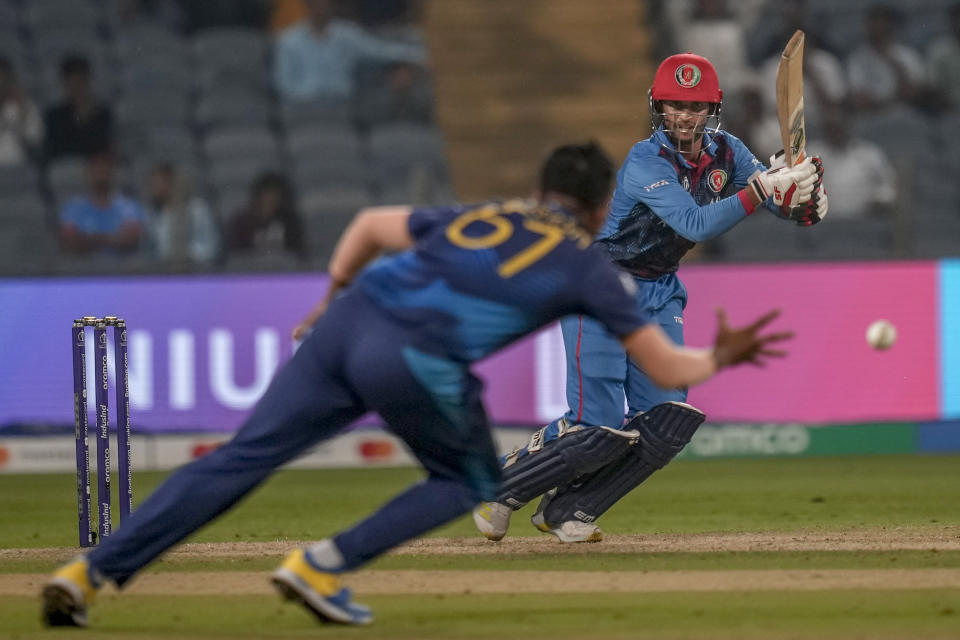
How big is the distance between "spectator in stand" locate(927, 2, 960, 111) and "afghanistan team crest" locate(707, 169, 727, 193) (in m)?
9.32

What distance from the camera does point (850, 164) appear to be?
49.2ft

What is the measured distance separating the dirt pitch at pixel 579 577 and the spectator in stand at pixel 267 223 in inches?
234

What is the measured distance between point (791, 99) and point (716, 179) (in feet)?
1.52

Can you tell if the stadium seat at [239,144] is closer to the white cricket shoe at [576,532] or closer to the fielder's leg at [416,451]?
the white cricket shoe at [576,532]

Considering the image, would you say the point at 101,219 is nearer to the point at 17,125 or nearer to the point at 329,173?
the point at 17,125

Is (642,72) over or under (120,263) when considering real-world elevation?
over

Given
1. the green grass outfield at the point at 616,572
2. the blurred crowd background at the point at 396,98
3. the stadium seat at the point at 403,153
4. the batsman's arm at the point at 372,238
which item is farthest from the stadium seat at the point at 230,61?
the batsman's arm at the point at 372,238

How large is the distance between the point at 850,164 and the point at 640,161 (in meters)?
8.39

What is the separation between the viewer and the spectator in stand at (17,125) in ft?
47.6

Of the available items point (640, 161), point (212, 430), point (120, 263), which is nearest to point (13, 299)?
point (120, 263)

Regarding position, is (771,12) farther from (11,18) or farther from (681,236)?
(681,236)

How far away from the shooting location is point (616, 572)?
20.9ft

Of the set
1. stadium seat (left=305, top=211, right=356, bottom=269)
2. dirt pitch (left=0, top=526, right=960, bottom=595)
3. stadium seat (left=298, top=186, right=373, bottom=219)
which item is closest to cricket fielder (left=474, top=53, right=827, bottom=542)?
dirt pitch (left=0, top=526, right=960, bottom=595)

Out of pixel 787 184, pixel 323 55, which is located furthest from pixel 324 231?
pixel 787 184
